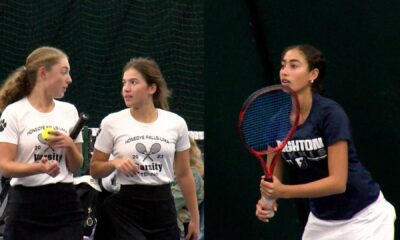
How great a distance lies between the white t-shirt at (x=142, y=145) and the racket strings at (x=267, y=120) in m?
0.67

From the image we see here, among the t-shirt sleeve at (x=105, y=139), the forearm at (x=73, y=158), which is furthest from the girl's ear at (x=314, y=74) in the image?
the forearm at (x=73, y=158)

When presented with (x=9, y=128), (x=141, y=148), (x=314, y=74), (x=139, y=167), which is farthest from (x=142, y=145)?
(x=314, y=74)

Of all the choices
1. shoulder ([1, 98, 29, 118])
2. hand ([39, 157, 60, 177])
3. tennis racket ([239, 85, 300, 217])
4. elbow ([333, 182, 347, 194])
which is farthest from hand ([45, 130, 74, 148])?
elbow ([333, 182, 347, 194])

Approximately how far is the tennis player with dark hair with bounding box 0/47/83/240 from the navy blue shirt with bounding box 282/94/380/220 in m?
1.23

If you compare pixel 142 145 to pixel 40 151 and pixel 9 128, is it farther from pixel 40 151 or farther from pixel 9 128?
pixel 9 128

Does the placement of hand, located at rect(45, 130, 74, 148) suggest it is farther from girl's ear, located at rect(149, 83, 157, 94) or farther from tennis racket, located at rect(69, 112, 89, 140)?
girl's ear, located at rect(149, 83, 157, 94)

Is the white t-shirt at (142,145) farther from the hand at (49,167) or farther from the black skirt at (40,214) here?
the hand at (49,167)

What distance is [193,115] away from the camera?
9.52m

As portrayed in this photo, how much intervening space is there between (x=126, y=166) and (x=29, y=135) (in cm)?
55

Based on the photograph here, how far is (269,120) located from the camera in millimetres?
4156

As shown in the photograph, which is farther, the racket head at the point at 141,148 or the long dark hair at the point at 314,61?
the racket head at the point at 141,148

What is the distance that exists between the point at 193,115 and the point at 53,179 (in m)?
5.14

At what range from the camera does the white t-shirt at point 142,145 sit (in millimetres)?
4594

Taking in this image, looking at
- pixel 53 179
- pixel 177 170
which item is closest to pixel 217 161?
pixel 177 170
